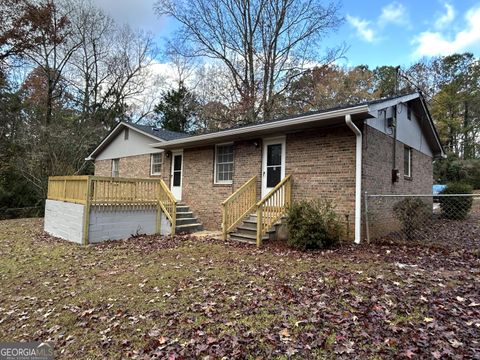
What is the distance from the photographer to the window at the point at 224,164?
10359 mm

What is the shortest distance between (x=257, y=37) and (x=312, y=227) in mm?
19058

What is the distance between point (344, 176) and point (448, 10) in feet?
41.0

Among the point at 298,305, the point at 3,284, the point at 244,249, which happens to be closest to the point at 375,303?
the point at 298,305

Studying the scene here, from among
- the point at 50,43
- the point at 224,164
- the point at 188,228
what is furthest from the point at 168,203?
the point at 50,43

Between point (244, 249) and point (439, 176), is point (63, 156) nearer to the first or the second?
point (244, 249)

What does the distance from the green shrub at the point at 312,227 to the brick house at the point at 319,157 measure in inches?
23.7

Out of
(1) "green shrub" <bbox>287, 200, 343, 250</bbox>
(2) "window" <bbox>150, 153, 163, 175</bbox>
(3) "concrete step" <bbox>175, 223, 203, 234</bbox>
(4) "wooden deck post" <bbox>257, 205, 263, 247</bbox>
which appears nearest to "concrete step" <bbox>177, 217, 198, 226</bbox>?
(3) "concrete step" <bbox>175, 223, 203, 234</bbox>

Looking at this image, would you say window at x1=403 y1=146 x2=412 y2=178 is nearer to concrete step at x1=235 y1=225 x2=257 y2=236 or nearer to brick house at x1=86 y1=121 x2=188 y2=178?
concrete step at x1=235 y1=225 x2=257 y2=236

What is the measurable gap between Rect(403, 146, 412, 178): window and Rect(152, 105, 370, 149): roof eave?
4.54 meters

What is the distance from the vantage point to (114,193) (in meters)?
9.15

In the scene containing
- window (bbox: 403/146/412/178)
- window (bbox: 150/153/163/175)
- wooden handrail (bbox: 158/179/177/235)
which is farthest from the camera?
window (bbox: 150/153/163/175)

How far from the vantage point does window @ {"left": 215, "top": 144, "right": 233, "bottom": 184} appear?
10.4 meters

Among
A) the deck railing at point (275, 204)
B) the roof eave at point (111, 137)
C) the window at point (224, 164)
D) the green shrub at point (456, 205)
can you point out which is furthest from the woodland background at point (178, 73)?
the deck railing at point (275, 204)

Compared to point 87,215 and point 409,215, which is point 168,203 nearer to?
point 87,215
